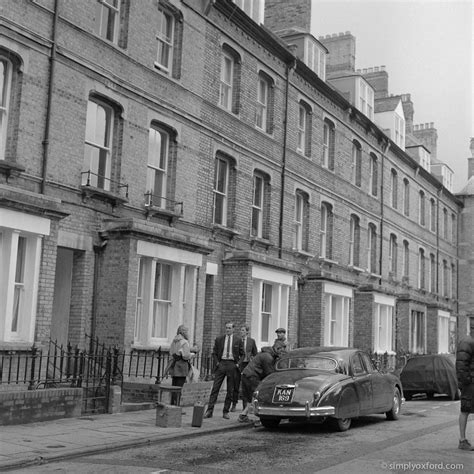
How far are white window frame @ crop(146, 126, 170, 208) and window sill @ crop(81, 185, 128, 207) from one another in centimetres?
141

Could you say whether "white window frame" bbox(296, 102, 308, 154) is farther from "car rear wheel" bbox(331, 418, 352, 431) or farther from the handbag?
"car rear wheel" bbox(331, 418, 352, 431)

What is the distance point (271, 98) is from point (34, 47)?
404 inches

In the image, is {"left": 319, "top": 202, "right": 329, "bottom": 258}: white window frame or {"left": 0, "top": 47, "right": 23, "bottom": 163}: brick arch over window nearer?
{"left": 0, "top": 47, "right": 23, "bottom": 163}: brick arch over window

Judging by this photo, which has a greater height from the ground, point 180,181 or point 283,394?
point 180,181

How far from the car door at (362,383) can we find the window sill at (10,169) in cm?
736

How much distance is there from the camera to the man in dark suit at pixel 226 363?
13844mm

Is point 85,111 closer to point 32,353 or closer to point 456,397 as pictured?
point 32,353

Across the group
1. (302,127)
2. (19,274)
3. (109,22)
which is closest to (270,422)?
(19,274)

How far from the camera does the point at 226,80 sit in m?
21.1

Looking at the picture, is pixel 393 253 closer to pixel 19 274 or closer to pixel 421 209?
pixel 421 209

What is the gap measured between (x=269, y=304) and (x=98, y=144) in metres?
7.85

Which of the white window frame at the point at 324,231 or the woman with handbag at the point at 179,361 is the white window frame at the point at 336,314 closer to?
the white window frame at the point at 324,231

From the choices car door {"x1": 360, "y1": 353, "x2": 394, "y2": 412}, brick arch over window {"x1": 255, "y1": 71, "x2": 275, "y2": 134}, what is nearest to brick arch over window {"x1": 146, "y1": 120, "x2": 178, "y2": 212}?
brick arch over window {"x1": 255, "y1": 71, "x2": 275, "y2": 134}

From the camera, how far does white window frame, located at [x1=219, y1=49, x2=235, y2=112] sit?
2075cm
